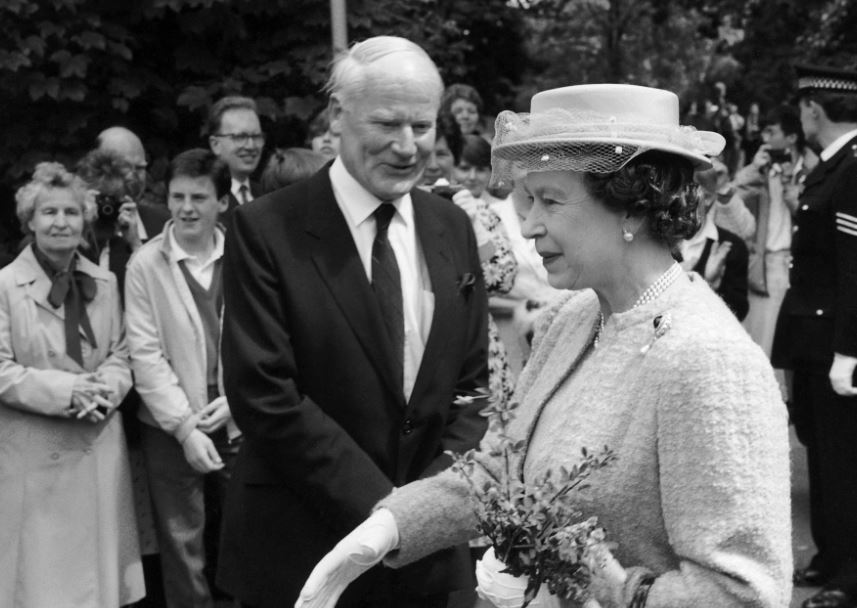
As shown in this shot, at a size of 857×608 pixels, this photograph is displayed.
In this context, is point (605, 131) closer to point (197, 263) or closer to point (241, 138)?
point (197, 263)

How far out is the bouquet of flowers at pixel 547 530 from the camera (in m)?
2.29

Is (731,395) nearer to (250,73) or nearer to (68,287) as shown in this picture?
(68,287)

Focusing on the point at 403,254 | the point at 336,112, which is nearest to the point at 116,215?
the point at 336,112

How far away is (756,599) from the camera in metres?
2.24

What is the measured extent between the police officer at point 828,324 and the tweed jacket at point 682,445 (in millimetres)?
3510

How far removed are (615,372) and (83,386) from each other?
3079mm

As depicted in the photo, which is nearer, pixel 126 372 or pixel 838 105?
pixel 126 372

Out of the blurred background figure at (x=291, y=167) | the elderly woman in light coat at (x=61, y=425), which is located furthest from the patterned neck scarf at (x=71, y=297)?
the blurred background figure at (x=291, y=167)

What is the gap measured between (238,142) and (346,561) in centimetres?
423

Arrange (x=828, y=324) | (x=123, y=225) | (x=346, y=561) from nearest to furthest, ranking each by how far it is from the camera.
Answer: (x=346, y=561) → (x=123, y=225) → (x=828, y=324)

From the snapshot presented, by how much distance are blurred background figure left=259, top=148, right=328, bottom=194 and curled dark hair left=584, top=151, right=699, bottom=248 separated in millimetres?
2840

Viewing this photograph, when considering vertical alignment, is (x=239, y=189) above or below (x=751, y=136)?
above

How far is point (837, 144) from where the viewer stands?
246 inches

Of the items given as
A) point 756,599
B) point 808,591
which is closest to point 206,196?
point 808,591
